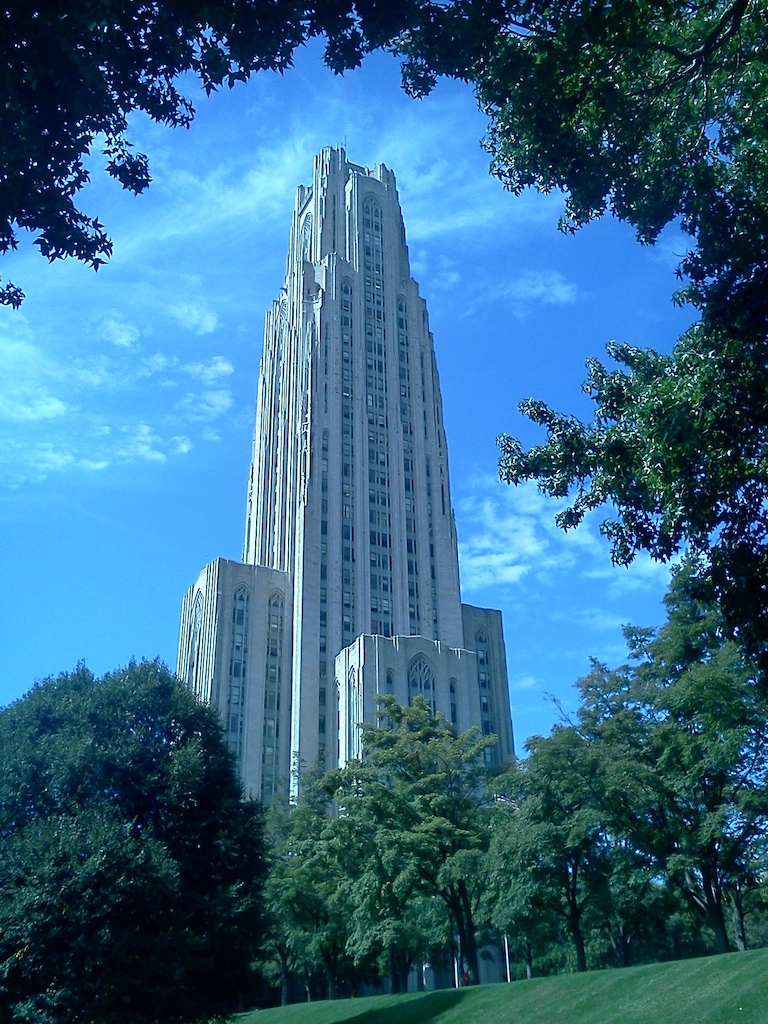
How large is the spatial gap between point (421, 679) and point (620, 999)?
65.1 meters

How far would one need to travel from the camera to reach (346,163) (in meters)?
128

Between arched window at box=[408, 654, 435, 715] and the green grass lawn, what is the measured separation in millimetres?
53764

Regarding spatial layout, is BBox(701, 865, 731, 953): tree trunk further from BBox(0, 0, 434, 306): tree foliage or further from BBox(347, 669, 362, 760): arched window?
BBox(347, 669, 362, 760): arched window

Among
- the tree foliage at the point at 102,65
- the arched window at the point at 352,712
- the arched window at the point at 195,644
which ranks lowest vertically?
the tree foliage at the point at 102,65

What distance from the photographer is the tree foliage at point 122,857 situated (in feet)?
87.1

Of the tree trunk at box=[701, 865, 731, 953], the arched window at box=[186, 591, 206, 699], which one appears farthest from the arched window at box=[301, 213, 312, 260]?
the tree trunk at box=[701, 865, 731, 953]

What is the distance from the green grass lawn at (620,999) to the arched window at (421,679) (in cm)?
5376

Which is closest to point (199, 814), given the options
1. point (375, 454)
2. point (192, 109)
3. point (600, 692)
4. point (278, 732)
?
point (600, 692)

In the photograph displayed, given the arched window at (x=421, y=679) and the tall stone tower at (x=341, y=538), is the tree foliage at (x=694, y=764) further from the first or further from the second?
the arched window at (x=421, y=679)

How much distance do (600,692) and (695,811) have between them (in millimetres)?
6131

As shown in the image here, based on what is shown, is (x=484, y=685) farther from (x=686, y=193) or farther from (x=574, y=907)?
(x=686, y=193)

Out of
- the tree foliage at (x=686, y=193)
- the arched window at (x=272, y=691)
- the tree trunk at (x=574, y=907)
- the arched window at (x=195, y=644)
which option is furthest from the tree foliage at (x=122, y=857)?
the arched window at (x=195, y=644)

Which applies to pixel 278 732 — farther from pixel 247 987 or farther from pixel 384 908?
pixel 247 987

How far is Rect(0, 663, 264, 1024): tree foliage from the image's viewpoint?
26.5 m
